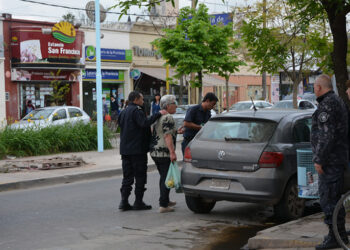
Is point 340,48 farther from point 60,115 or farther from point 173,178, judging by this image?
point 60,115

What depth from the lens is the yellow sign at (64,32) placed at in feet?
100

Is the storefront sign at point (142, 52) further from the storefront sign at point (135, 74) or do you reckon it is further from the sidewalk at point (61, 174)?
the sidewalk at point (61, 174)

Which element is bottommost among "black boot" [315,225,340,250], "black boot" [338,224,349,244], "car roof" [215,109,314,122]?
"black boot" [315,225,340,250]

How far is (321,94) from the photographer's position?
19.9 ft

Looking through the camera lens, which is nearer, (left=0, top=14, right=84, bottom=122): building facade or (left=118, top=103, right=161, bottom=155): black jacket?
(left=118, top=103, right=161, bottom=155): black jacket

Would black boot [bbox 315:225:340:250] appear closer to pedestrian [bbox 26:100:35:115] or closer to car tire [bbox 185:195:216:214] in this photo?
car tire [bbox 185:195:216:214]

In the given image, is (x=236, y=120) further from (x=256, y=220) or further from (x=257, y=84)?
(x=257, y=84)

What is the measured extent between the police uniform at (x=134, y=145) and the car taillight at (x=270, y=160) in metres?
1.92

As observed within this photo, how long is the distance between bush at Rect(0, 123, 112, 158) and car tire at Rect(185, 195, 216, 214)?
29.1 feet

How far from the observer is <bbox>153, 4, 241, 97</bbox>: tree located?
23.3 meters

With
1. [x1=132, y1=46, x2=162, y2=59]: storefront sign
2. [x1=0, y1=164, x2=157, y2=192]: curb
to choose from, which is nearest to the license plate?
[x1=0, y1=164, x2=157, y2=192]: curb

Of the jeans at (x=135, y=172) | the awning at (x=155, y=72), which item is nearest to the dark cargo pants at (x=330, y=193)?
the jeans at (x=135, y=172)

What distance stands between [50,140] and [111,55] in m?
17.9

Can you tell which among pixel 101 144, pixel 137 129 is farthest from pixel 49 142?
pixel 137 129
